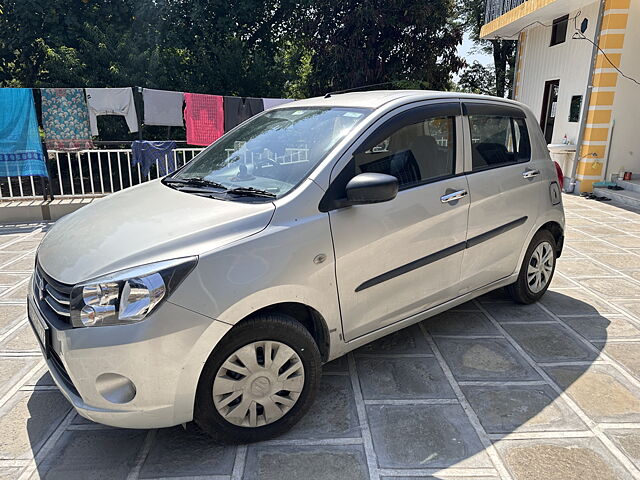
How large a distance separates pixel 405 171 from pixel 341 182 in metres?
0.55

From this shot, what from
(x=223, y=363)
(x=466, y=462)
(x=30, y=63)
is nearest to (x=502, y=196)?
(x=466, y=462)

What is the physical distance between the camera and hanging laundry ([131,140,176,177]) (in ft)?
25.2

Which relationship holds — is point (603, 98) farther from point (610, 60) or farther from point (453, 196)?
point (453, 196)

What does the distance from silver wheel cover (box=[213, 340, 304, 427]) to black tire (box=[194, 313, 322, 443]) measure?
0.02m

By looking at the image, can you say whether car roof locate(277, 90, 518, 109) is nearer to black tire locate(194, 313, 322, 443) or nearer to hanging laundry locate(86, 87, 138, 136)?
black tire locate(194, 313, 322, 443)

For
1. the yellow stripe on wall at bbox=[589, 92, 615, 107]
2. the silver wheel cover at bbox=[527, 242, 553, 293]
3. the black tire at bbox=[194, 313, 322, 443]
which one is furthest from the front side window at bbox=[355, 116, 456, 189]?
the yellow stripe on wall at bbox=[589, 92, 615, 107]

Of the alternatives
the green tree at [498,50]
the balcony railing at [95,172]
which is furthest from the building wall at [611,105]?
the green tree at [498,50]

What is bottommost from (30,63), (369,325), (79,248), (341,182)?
(369,325)

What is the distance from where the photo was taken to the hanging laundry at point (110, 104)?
25.4ft

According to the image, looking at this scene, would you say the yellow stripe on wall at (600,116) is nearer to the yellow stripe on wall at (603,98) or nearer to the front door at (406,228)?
the yellow stripe on wall at (603,98)

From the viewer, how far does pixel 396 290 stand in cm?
290

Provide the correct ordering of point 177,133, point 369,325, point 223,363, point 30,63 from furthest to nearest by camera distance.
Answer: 1. point 30,63
2. point 177,133
3. point 369,325
4. point 223,363

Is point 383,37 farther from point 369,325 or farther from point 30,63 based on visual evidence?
point 369,325

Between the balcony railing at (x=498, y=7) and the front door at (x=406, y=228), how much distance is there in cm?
1012
